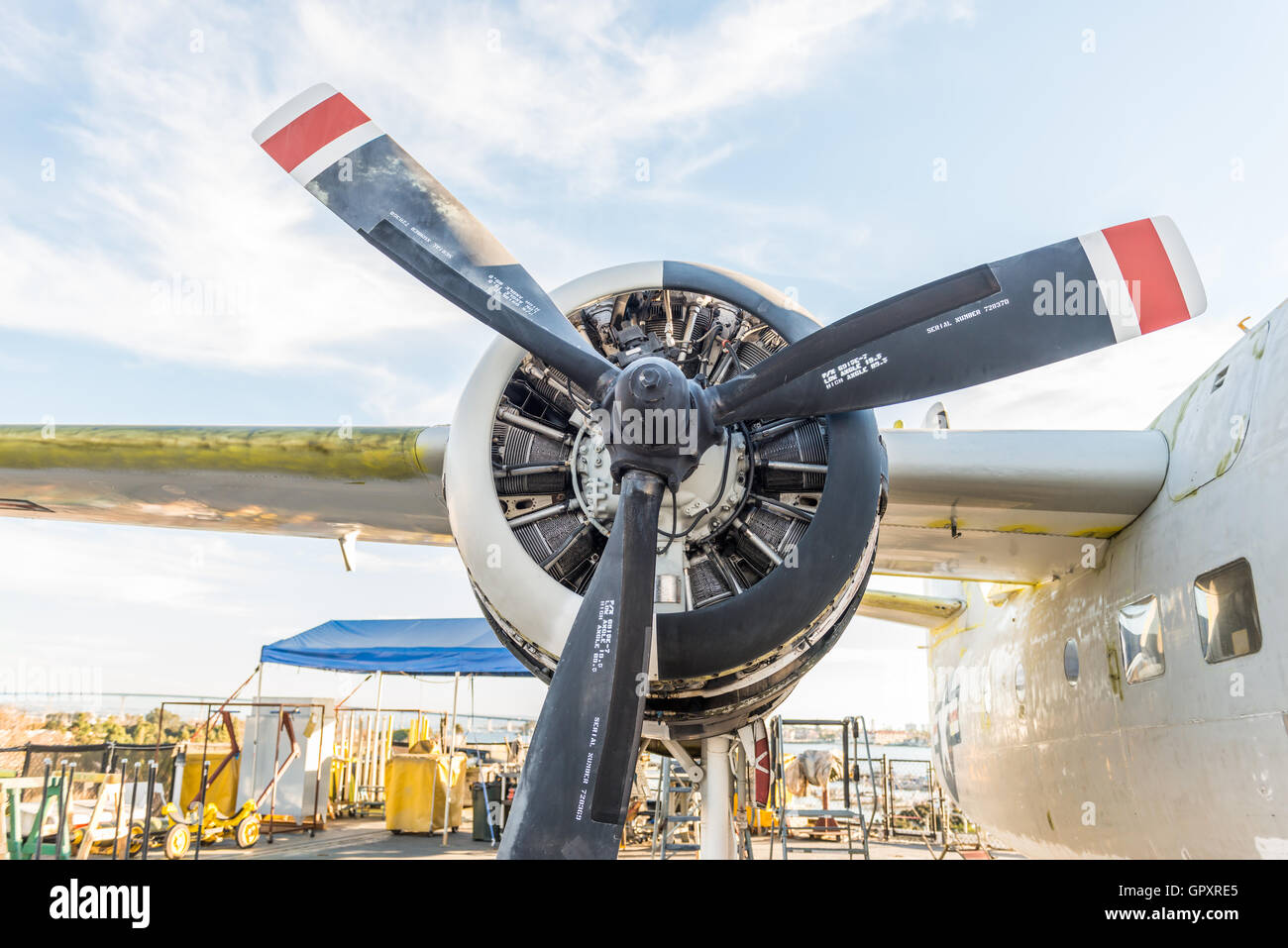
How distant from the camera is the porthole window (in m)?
6.95

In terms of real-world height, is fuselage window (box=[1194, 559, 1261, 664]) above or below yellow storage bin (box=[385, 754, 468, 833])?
above

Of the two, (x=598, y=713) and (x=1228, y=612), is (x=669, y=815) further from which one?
(x=598, y=713)

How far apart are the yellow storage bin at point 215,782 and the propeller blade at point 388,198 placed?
1279 centimetres

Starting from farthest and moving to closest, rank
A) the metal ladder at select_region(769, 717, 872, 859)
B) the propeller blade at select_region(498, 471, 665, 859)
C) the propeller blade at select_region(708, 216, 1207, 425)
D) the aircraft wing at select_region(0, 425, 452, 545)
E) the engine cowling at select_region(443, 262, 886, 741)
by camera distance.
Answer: the metal ladder at select_region(769, 717, 872, 859)
the aircraft wing at select_region(0, 425, 452, 545)
the propeller blade at select_region(708, 216, 1207, 425)
the engine cowling at select_region(443, 262, 886, 741)
the propeller blade at select_region(498, 471, 665, 859)

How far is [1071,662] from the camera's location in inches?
277

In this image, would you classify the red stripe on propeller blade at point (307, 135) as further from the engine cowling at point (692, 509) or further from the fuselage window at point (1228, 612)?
the fuselage window at point (1228, 612)

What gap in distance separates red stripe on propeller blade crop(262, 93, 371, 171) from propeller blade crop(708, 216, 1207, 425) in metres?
2.60

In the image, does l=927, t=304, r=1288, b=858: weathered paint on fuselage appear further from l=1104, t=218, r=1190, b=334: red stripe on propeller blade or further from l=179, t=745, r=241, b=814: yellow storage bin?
l=179, t=745, r=241, b=814: yellow storage bin

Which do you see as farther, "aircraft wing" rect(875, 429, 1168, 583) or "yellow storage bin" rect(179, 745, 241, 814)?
"yellow storage bin" rect(179, 745, 241, 814)

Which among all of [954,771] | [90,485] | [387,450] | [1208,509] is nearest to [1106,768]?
[1208,509]

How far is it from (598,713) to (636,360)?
6.02 feet

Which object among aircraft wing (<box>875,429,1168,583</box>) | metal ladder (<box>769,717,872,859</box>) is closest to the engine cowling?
aircraft wing (<box>875,429,1168,583</box>)

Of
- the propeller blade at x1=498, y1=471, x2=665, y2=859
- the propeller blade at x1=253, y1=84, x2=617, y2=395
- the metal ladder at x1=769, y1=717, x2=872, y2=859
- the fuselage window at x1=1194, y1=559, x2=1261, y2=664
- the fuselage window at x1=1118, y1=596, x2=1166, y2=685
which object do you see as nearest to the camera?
the propeller blade at x1=498, y1=471, x2=665, y2=859
